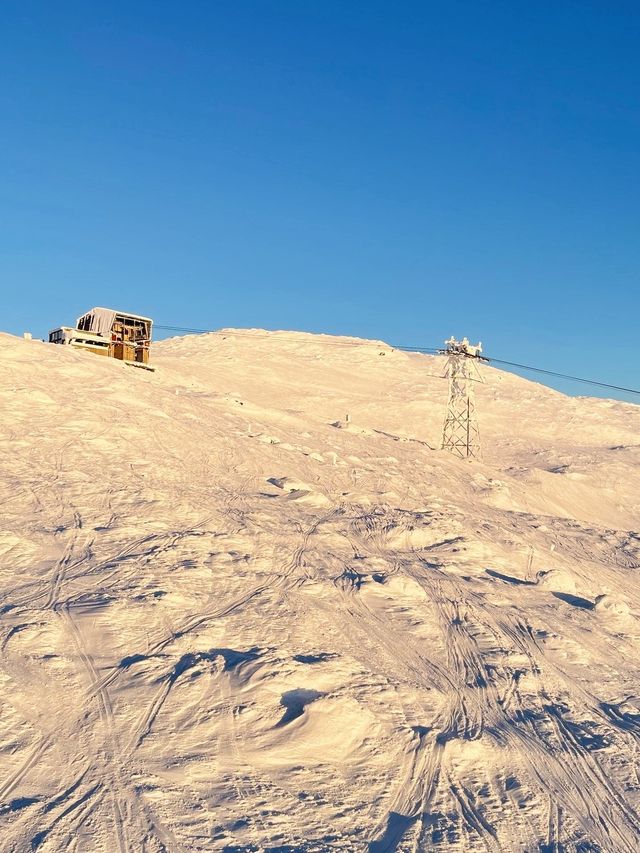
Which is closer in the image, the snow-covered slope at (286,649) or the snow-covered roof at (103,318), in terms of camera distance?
the snow-covered slope at (286,649)

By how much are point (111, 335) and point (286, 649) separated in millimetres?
34449

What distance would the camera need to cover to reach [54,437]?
24.9 meters

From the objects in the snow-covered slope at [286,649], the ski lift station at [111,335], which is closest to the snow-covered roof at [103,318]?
the ski lift station at [111,335]

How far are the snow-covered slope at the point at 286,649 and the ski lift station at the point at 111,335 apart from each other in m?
13.0

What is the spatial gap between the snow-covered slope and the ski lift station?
13011mm

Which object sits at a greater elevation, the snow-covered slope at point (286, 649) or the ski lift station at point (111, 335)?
the ski lift station at point (111, 335)

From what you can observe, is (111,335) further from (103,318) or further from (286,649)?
(286,649)

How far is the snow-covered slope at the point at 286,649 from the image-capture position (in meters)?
9.27

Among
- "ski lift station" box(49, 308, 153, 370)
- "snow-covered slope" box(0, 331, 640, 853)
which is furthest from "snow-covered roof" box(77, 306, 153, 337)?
"snow-covered slope" box(0, 331, 640, 853)

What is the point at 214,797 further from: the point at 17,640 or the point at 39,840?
the point at 17,640

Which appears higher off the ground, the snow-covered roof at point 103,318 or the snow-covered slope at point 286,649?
the snow-covered roof at point 103,318

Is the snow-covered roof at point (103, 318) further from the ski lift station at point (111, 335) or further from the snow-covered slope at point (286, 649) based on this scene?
the snow-covered slope at point (286, 649)

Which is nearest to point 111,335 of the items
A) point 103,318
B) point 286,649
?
point 103,318

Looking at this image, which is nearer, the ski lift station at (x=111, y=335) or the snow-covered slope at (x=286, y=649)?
the snow-covered slope at (x=286, y=649)
